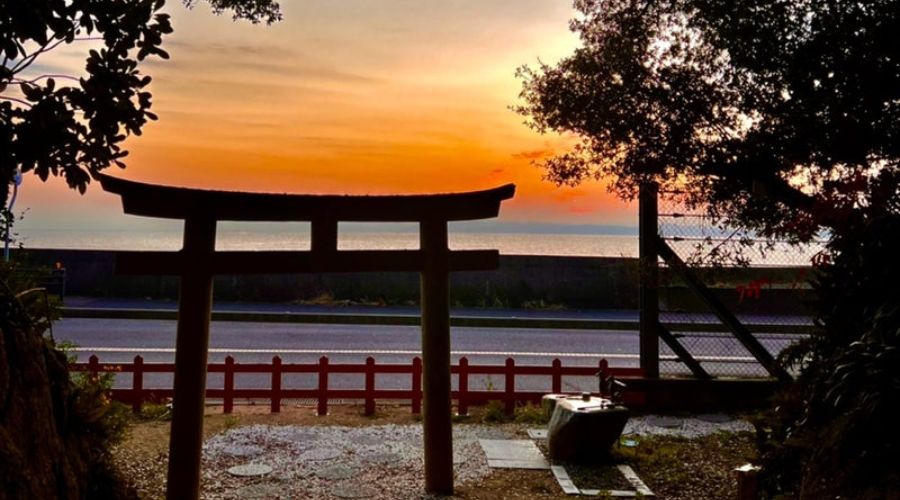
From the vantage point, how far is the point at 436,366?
712 cm

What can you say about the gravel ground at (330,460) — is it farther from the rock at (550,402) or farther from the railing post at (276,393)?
the railing post at (276,393)

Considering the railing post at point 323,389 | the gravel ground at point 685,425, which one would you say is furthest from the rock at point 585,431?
the railing post at point 323,389

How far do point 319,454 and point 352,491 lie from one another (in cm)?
134

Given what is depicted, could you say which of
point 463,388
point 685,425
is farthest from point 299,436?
point 685,425

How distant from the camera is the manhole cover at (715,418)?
10.1 meters

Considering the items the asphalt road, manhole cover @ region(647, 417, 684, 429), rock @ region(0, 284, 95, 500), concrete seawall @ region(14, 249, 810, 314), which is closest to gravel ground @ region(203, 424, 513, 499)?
manhole cover @ region(647, 417, 684, 429)

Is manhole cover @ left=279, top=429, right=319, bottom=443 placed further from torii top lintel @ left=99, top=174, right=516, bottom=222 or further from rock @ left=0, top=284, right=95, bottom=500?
rock @ left=0, top=284, right=95, bottom=500

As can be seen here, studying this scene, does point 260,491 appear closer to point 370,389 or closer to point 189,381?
point 189,381

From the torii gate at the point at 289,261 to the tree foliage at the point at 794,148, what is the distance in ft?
6.99

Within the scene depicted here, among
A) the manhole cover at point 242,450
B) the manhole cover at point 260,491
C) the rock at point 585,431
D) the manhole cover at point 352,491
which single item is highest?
the rock at point 585,431

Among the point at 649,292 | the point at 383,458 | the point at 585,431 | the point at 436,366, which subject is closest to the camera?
the point at 436,366

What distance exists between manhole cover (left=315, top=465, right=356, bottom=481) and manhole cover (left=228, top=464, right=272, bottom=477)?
0.57 meters

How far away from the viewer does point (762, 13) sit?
24.1ft

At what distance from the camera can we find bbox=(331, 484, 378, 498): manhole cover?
6.85 m
